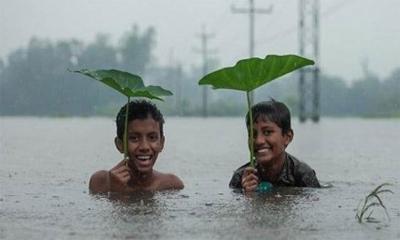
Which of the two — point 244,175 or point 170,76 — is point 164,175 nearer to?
point 244,175

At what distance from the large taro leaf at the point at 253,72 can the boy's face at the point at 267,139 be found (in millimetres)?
356

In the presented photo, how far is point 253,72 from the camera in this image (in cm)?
498

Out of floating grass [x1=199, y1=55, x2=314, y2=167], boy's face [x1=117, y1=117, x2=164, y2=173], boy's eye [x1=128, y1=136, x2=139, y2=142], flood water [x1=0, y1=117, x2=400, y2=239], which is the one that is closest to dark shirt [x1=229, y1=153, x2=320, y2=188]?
flood water [x1=0, y1=117, x2=400, y2=239]

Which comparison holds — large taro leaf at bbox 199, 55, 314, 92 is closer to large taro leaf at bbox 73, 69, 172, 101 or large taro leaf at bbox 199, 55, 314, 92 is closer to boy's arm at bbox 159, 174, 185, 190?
large taro leaf at bbox 73, 69, 172, 101

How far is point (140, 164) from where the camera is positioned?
5.32 meters

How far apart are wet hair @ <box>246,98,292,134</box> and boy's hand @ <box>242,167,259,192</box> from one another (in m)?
0.30

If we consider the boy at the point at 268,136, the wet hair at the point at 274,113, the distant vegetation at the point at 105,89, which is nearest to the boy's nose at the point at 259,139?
the boy at the point at 268,136

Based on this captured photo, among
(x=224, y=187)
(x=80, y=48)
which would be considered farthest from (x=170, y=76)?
(x=224, y=187)

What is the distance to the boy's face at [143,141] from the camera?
5242 mm

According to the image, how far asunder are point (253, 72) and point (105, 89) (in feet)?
184

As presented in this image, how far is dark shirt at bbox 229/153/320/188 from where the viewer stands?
18.9 ft

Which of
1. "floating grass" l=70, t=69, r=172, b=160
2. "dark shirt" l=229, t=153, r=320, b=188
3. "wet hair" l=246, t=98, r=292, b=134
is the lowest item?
"dark shirt" l=229, t=153, r=320, b=188

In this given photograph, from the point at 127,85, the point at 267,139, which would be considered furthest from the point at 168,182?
the point at 127,85

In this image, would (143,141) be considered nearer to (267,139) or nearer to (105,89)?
(267,139)
